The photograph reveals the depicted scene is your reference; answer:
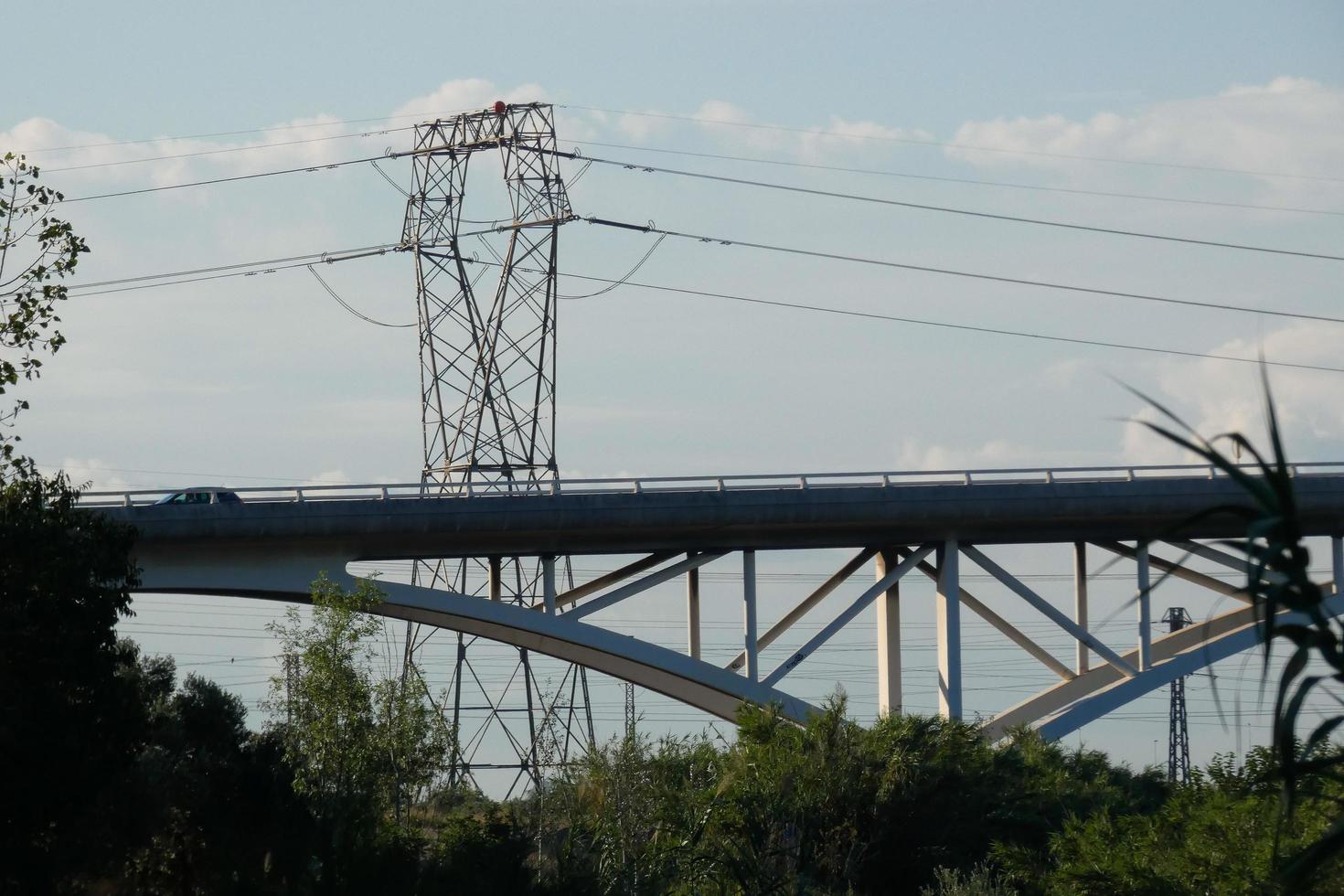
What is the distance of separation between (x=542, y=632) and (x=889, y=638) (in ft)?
29.6

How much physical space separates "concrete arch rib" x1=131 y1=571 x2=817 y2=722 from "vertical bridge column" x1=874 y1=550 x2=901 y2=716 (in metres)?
3.67

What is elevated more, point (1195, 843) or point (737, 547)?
point (737, 547)

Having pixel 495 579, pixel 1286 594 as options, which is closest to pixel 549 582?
pixel 495 579

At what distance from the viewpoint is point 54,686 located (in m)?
21.2

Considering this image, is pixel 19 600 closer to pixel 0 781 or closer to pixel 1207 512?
pixel 0 781

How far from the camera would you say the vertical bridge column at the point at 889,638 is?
3819 centimetres

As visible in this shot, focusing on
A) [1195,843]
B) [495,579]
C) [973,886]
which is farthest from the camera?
[495,579]

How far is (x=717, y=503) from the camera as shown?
36.1m

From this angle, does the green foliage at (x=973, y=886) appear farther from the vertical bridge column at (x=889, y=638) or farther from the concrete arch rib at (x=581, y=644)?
the vertical bridge column at (x=889, y=638)

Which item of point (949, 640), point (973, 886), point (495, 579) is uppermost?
point (495, 579)

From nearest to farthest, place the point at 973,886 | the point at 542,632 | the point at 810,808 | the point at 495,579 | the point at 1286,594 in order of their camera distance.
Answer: the point at 1286,594
the point at 973,886
the point at 810,808
the point at 542,632
the point at 495,579

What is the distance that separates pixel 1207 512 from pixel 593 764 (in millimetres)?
22246

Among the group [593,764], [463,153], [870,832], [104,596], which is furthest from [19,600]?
[463,153]

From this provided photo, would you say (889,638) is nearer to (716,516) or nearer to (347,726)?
(716,516)
